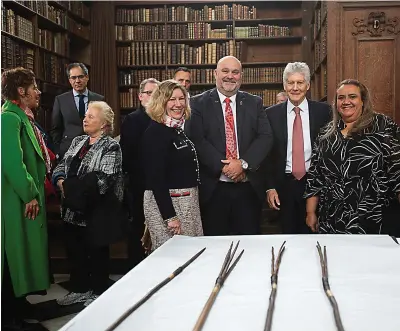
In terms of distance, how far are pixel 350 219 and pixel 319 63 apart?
10.4 ft

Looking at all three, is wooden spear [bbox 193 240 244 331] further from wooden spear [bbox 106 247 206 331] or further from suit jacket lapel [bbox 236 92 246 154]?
suit jacket lapel [bbox 236 92 246 154]

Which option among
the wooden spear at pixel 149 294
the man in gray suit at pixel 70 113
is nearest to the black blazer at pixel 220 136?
the wooden spear at pixel 149 294

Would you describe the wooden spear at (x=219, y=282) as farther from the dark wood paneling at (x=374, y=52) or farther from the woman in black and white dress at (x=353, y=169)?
the dark wood paneling at (x=374, y=52)

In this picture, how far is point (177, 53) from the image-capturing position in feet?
22.5

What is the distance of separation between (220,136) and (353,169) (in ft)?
2.42

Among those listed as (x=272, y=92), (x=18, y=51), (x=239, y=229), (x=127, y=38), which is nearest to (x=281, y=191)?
(x=239, y=229)

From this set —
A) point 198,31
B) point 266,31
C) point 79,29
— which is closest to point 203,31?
point 198,31

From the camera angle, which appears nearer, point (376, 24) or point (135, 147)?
point (135, 147)

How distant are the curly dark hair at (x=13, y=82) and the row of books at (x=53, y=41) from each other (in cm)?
285

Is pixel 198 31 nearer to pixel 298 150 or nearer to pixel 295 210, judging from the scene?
pixel 298 150

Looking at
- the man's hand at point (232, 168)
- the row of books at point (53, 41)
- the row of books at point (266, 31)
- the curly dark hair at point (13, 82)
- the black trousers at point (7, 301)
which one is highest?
the row of books at point (266, 31)

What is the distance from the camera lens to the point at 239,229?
291 cm

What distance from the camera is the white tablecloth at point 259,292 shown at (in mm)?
971

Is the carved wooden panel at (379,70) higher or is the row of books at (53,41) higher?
the row of books at (53,41)
